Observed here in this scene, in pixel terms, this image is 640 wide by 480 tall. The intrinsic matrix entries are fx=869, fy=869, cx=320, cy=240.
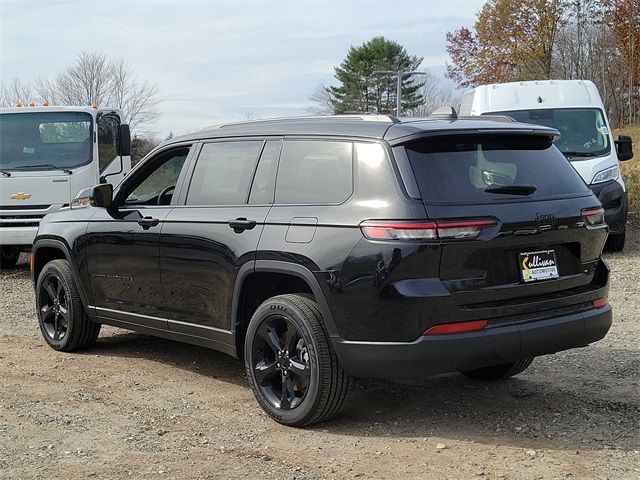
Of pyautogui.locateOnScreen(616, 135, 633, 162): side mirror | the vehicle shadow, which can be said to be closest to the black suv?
the vehicle shadow

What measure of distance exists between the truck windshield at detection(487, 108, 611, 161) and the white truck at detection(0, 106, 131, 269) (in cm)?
614

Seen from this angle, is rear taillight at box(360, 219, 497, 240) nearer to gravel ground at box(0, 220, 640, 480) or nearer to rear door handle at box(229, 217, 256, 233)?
rear door handle at box(229, 217, 256, 233)

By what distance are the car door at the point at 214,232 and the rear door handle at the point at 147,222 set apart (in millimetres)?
139

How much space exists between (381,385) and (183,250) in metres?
1.66

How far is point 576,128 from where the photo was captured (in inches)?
A: 523

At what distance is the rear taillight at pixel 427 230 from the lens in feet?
14.7

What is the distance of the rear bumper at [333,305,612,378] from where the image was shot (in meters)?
4.54

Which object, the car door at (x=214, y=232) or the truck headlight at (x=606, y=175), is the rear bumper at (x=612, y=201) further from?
the car door at (x=214, y=232)

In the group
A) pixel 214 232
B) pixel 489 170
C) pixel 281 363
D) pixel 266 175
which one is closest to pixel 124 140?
pixel 214 232

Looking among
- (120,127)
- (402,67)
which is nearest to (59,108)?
(120,127)

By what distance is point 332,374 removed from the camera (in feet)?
15.8

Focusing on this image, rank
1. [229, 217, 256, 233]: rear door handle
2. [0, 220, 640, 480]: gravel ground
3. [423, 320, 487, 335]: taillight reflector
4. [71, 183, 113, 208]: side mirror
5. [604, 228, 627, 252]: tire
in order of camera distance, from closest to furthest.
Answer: [0, 220, 640, 480]: gravel ground → [423, 320, 487, 335]: taillight reflector → [229, 217, 256, 233]: rear door handle → [71, 183, 113, 208]: side mirror → [604, 228, 627, 252]: tire

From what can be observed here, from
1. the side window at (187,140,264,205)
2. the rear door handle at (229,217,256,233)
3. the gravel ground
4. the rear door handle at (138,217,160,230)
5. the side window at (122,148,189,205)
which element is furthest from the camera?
the side window at (122,148,189,205)

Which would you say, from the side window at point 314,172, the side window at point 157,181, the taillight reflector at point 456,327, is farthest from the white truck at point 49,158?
the taillight reflector at point 456,327
